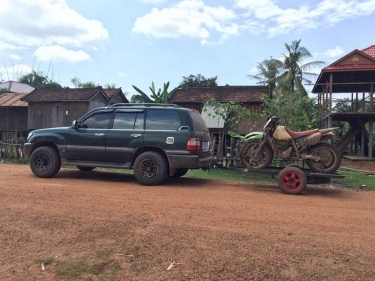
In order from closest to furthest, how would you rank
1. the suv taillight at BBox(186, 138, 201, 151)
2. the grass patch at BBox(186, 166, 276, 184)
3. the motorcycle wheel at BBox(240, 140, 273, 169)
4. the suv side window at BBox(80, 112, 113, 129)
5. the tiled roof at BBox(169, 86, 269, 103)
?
1. the suv taillight at BBox(186, 138, 201, 151)
2. the motorcycle wheel at BBox(240, 140, 273, 169)
3. the suv side window at BBox(80, 112, 113, 129)
4. the grass patch at BBox(186, 166, 276, 184)
5. the tiled roof at BBox(169, 86, 269, 103)

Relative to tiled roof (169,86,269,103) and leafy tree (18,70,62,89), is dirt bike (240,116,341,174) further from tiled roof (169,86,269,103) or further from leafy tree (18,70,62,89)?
leafy tree (18,70,62,89)

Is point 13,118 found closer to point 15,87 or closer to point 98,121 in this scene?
point 15,87

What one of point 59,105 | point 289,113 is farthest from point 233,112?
point 59,105

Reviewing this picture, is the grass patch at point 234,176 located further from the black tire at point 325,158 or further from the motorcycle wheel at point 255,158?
the black tire at point 325,158

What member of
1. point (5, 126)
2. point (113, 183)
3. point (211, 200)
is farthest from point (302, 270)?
point (5, 126)

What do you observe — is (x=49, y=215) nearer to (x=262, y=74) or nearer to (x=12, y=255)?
(x=12, y=255)

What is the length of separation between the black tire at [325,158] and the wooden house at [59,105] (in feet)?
72.2

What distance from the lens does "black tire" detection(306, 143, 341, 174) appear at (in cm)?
817

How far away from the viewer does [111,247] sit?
4.33m

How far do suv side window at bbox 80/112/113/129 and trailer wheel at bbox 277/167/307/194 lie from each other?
14.6ft

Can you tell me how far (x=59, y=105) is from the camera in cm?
2841

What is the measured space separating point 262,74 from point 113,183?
32723 millimetres

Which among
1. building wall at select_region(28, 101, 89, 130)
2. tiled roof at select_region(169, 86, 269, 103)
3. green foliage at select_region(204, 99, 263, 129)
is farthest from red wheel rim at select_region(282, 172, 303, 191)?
building wall at select_region(28, 101, 89, 130)

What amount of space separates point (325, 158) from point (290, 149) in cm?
81
